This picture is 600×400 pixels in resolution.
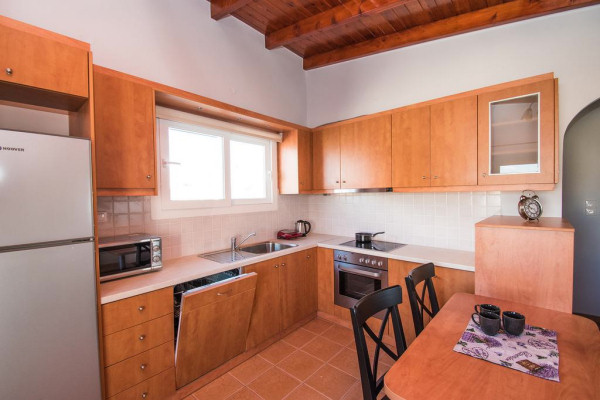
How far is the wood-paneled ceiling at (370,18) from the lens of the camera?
2.10 m

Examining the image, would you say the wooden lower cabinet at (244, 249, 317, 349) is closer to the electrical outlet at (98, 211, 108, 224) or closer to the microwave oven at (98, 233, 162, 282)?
the microwave oven at (98, 233, 162, 282)

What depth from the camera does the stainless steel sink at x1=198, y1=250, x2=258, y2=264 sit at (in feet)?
7.35

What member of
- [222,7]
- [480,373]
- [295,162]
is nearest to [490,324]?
[480,373]

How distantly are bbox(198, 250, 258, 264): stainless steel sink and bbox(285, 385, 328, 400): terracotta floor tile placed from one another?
1.05 m

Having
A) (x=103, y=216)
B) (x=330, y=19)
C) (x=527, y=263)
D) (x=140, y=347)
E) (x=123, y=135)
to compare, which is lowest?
(x=140, y=347)

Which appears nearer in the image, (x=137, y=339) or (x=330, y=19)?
(x=137, y=339)

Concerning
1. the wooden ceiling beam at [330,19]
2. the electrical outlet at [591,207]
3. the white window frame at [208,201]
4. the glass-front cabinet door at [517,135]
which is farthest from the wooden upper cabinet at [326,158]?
the electrical outlet at [591,207]

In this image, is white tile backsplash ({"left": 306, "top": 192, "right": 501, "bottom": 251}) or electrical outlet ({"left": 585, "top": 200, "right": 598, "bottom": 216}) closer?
white tile backsplash ({"left": 306, "top": 192, "right": 501, "bottom": 251})

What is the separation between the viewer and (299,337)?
258cm

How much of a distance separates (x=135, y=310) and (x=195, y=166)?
51.9 inches

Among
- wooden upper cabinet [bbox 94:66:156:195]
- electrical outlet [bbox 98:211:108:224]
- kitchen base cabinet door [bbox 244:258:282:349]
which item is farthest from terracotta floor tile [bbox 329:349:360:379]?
electrical outlet [bbox 98:211:108:224]

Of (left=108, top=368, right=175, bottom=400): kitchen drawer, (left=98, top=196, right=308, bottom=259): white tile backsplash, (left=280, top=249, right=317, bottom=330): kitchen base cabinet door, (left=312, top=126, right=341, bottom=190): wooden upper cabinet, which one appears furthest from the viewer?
(left=312, top=126, right=341, bottom=190): wooden upper cabinet

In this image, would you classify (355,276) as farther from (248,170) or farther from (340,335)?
(248,170)

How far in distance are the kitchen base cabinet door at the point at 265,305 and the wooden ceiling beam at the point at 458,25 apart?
239 cm
